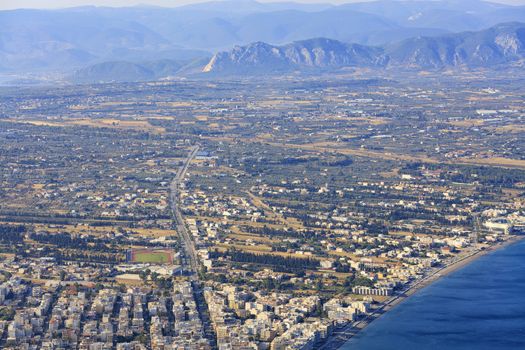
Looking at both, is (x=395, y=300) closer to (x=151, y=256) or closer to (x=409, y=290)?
(x=409, y=290)

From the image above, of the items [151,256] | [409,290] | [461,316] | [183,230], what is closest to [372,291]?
[409,290]

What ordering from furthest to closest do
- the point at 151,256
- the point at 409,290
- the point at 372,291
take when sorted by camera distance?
the point at 151,256 → the point at 409,290 → the point at 372,291

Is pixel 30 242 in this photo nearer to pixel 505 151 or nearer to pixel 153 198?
pixel 153 198

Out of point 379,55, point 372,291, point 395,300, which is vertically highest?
point 379,55

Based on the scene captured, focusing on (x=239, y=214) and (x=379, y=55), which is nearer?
(x=239, y=214)

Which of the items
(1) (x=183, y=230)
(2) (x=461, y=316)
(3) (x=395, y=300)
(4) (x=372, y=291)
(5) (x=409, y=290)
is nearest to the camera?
(2) (x=461, y=316)

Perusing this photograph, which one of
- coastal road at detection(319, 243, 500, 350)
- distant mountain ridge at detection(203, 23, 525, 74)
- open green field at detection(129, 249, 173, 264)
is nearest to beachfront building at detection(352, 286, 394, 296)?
coastal road at detection(319, 243, 500, 350)

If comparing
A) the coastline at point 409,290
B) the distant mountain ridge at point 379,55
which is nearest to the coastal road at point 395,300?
the coastline at point 409,290
